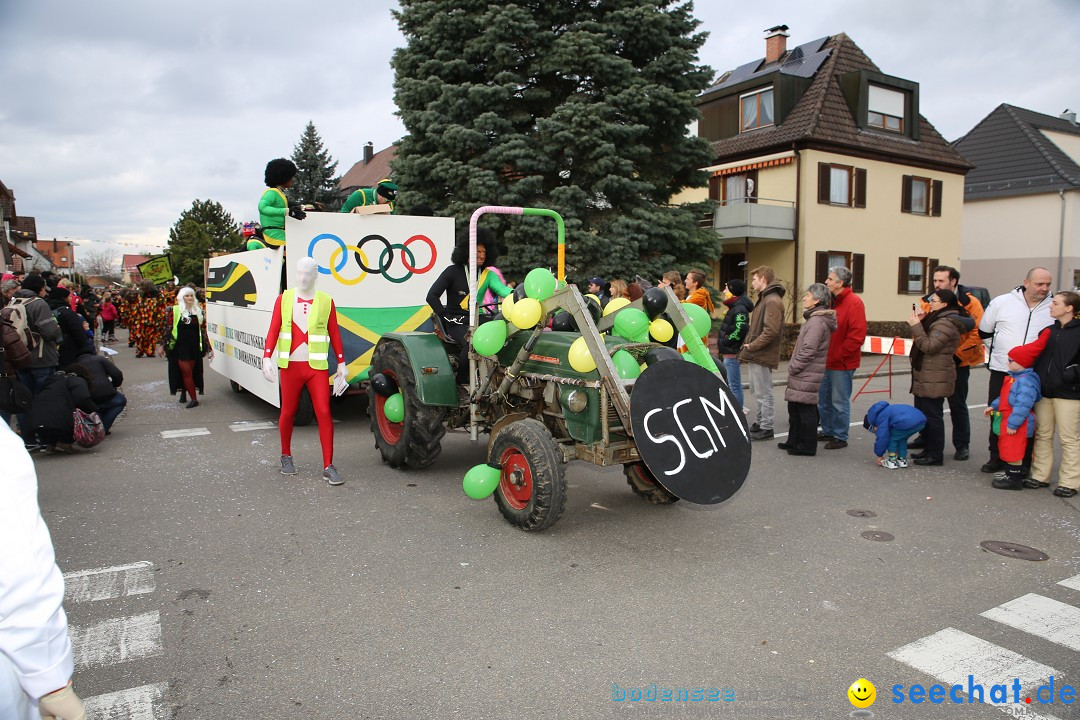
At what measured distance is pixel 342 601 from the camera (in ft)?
13.0

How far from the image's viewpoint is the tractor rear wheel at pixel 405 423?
6.34 meters

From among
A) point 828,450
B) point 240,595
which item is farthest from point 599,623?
point 828,450

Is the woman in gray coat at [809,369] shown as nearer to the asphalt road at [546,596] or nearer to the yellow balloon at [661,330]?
the asphalt road at [546,596]

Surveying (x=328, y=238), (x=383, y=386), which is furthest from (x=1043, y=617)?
(x=328, y=238)

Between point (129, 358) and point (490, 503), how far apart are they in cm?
1538

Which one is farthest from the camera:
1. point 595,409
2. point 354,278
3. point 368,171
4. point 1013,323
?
point 368,171

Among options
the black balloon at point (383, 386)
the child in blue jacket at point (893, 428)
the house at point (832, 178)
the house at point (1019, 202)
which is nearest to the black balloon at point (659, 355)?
the black balloon at point (383, 386)

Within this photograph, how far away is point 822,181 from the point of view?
76.0 ft

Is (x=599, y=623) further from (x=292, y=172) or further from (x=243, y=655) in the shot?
(x=292, y=172)

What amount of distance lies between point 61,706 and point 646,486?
15.0 ft

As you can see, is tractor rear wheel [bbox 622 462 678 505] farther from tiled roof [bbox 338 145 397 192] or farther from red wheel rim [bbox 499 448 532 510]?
tiled roof [bbox 338 145 397 192]

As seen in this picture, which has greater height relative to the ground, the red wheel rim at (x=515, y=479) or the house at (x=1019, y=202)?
the house at (x=1019, y=202)

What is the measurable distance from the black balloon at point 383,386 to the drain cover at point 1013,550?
4785mm

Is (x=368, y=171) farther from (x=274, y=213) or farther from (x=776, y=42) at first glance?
(x=274, y=213)
